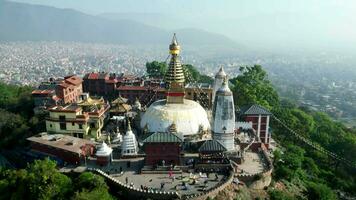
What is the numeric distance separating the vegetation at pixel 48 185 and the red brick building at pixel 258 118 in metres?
22.4

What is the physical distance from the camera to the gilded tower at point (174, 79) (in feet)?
152

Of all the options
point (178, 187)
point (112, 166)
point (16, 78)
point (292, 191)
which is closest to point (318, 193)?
point (292, 191)

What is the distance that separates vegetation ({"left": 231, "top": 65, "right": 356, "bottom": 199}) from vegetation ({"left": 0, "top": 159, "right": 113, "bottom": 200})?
1607cm

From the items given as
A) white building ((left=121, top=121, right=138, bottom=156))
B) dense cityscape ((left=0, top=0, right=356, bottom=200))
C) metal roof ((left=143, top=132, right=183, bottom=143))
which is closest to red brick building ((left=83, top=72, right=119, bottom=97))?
dense cityscape ((left=0, top=0, right=356, bottom=200))

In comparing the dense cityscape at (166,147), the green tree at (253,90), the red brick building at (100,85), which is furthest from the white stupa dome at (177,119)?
the red brick building at (100,85)

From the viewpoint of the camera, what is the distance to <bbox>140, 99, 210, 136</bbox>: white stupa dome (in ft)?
141

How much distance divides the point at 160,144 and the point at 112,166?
207 inches

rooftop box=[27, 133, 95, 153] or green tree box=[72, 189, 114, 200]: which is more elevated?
rooftop box=[27, 133, 95, 153]

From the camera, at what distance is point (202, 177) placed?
116ft

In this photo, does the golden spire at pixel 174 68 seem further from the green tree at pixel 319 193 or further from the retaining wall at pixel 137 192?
the green tree at pixel 319 193

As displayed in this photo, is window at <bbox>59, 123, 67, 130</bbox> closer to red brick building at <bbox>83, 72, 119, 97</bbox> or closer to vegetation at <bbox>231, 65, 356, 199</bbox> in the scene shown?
red brick building at <bbox>83, 72, 119, 97</bbox>

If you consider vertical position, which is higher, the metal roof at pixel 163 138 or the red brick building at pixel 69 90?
the red brick building at pixel 69 90

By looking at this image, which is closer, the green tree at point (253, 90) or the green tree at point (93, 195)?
the green tree at point (93, 195)

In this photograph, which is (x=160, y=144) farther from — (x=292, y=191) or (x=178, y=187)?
(x=292, y=191)
